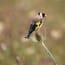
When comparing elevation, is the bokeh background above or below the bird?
below

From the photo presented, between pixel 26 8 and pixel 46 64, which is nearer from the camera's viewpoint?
pixel 46 64

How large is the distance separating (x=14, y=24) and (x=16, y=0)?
545 millimetres

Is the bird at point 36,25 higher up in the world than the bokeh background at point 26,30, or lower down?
higher up

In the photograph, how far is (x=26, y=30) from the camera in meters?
3.19

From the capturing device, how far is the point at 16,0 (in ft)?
12.2

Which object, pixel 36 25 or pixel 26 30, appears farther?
pixel 26 30

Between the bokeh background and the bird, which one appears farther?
the bokeh background

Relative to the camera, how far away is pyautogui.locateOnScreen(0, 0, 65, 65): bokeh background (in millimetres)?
2587

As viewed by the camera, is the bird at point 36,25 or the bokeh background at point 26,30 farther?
the bokeh background at point 26,30

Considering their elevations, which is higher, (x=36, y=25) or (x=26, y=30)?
(x=36, y=25)

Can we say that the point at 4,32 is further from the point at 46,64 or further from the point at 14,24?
the point at 46,64

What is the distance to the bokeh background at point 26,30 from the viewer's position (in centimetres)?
259

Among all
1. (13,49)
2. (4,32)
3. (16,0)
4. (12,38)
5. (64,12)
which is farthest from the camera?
(16,0)

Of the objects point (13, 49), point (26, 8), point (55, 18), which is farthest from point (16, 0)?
point (13, 49)
